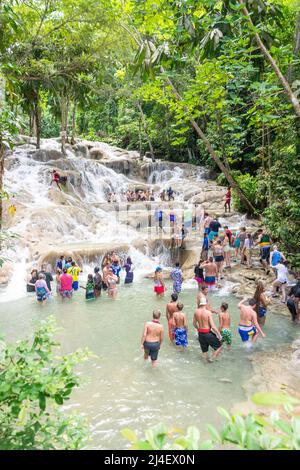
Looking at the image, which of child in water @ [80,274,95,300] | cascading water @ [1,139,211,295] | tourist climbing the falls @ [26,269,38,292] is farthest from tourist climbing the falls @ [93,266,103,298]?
cascading water @ [1,139,211,295]

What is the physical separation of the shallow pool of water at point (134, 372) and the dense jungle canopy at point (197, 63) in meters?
4.43

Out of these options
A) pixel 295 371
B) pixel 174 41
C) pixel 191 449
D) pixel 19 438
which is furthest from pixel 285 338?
pixel 174 41

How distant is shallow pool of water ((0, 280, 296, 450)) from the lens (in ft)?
17.1

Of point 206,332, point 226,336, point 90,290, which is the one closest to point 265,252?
point 226,336

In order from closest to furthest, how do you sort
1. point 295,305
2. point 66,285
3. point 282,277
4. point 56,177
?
1. point 295,305
2. point 282,277
3. point 66,285
4. point 56,177

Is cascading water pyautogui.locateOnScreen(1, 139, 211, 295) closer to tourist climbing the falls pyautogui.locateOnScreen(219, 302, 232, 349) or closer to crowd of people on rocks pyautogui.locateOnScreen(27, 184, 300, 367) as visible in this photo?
crowd of people on rocks pyautogui.locateOnScreen(27, 184, 300, 367)

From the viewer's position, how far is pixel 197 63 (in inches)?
659

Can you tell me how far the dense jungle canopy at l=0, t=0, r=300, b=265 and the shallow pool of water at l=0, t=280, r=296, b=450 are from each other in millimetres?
4433

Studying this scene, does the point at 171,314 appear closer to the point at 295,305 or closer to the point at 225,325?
the point at 225,325

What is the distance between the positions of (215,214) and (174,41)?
11.7 metres

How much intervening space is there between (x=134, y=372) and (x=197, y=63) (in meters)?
15.3

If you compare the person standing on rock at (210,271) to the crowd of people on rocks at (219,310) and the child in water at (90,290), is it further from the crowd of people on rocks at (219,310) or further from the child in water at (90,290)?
the child in water at (90,290)

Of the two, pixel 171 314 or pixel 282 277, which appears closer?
pixel 171 314

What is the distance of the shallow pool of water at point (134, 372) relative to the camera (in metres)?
5.20
